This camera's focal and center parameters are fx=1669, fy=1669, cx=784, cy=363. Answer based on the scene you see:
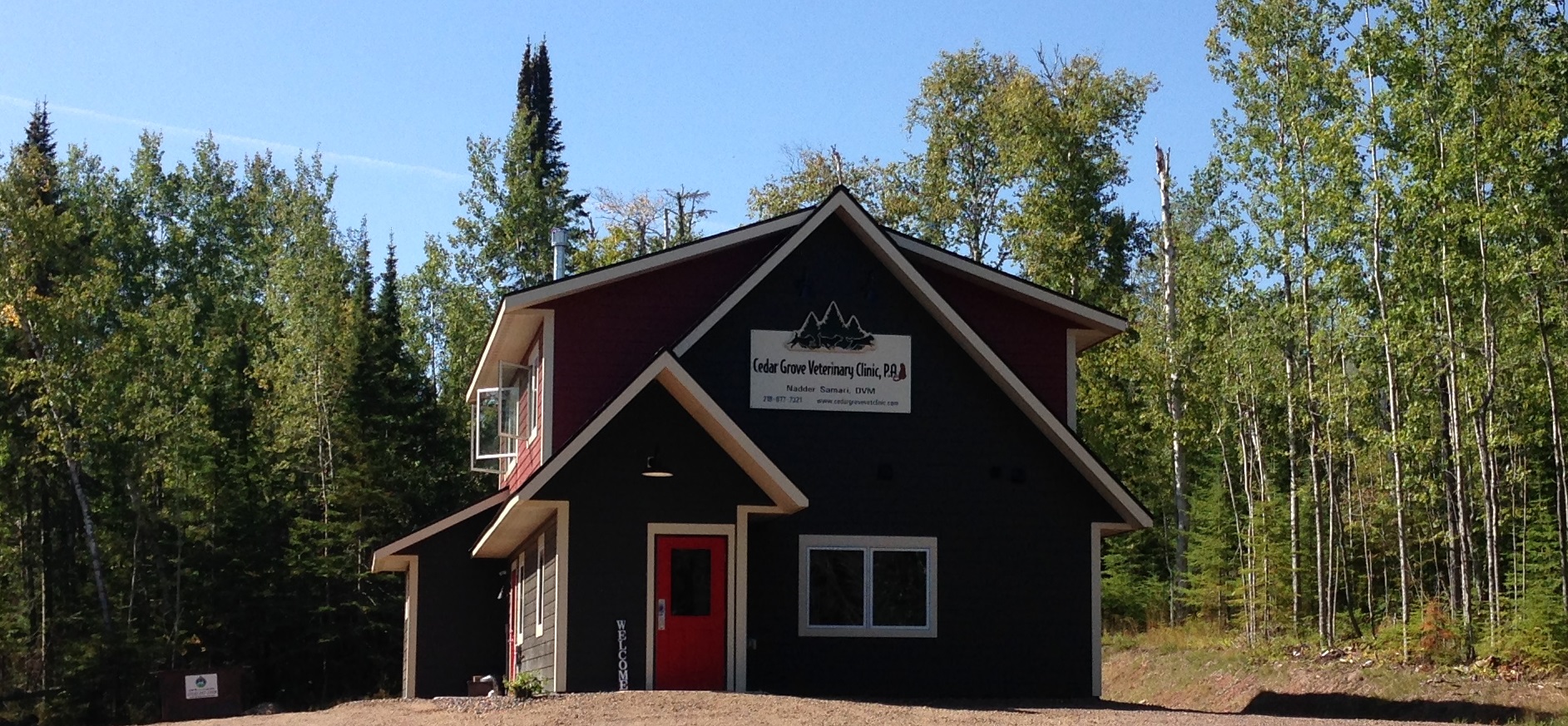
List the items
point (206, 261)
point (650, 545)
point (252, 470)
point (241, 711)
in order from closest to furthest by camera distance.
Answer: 1. point (650, 545)
2. point (241, 711)
3. point (252, 470)
4. point (206, 261)

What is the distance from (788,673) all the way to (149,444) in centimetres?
2302

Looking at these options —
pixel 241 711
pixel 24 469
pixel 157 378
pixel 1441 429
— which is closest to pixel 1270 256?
pixel 1441 429

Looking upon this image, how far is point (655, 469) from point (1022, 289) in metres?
6.12

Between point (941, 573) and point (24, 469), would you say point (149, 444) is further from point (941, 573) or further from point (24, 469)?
point (941, 573)

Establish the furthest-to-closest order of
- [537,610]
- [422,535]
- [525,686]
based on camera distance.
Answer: [422,535] < [537,610] < [525,686]

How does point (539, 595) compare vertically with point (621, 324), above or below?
below

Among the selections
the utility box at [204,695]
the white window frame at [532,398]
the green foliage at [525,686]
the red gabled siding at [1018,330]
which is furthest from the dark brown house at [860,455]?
the utility box at [204,695]

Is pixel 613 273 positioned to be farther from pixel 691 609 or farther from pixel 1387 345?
pixel 1387 345

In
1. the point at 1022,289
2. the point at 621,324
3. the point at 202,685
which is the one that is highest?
the point at 1022,289

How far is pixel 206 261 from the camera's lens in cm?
5100

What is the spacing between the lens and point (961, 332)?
21141 millimetres

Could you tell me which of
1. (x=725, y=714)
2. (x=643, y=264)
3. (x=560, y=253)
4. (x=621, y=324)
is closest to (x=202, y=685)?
(x=560, y=253)

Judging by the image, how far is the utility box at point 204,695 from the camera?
87.1 feet

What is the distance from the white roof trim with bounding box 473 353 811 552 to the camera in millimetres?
18641
